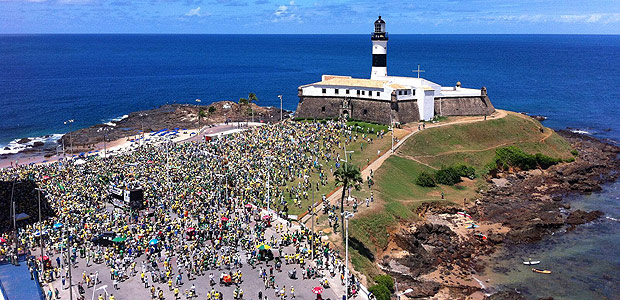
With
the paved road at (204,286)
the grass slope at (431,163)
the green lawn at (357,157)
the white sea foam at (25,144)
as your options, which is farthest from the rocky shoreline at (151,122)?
the paved road at (204,286)

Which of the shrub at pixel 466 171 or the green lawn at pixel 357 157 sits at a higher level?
the green lawn at pixel 357 157

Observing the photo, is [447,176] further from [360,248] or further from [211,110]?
[211,110]

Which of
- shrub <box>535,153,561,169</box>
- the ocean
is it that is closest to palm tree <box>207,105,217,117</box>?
the ocean

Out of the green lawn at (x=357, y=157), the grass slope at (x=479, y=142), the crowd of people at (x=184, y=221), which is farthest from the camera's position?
the grass slope at (x=479, y=142)

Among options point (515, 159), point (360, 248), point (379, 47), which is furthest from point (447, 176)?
point (379, 47)

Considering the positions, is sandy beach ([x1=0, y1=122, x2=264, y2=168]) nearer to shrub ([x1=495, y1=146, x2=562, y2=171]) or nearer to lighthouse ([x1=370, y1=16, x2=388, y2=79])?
lighthouse ([x1=370, y1=16, x2=388, y2=79])

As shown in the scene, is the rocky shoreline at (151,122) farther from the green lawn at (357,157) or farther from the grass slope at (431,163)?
the grass slope at (431,163)
